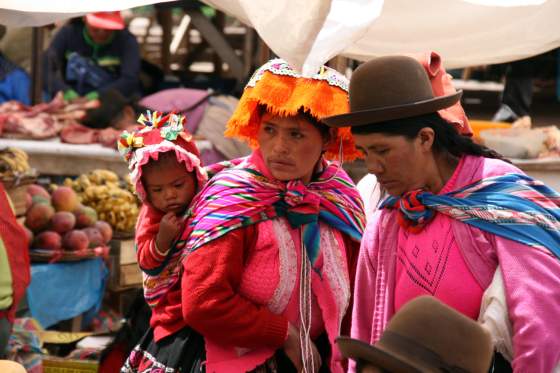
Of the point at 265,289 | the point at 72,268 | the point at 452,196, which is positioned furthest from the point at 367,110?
the point at 72,268

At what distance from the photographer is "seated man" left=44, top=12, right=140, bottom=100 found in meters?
9.06

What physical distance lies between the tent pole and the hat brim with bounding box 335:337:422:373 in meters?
7.93

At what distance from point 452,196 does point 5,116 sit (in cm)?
609

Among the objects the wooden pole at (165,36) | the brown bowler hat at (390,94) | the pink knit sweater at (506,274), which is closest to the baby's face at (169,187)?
the pink knit sweater at (506,274)

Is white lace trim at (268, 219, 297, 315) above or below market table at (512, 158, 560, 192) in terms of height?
above

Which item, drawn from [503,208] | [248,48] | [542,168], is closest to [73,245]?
[542,168]

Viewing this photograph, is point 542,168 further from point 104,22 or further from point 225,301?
point 225,301

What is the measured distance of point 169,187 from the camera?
3.30 m

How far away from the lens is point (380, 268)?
2.80 meters

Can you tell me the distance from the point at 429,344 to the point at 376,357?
108 mm

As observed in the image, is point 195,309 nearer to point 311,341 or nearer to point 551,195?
point 311,341

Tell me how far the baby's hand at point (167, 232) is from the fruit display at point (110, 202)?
3462mm

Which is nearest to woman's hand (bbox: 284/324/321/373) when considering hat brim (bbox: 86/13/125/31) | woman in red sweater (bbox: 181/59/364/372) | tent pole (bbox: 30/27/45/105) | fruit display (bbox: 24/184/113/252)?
woman in red sweater (bbox: 181/59/364/372)

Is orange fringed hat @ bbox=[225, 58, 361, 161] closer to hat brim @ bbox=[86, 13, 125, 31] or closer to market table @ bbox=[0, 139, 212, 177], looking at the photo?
market table @ bbox=[0, 139, 212, 177]
